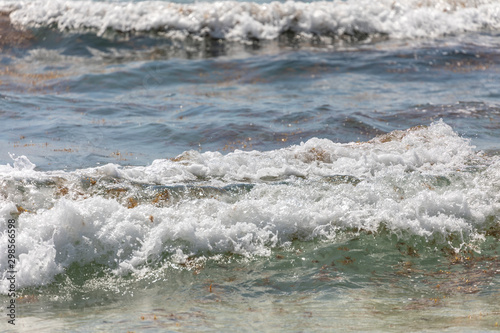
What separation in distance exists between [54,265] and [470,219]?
310 cm

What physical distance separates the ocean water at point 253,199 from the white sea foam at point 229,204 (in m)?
0.01

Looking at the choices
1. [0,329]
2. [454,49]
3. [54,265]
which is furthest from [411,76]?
[0,329]

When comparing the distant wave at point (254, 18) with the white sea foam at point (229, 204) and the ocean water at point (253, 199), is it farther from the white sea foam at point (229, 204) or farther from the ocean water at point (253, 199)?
the white sea foam at point (229, 204)

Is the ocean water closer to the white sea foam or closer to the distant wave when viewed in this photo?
the white sea foam

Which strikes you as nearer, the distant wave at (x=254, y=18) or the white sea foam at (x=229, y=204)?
the white sea foam at (x=229, y=204)

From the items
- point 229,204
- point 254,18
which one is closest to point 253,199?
point 229,204

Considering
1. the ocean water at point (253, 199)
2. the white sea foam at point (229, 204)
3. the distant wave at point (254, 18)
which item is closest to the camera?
the ocean water at point (253, 199)

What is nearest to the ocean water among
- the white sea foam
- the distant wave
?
the white sea foam

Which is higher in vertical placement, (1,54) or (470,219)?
(1,54)

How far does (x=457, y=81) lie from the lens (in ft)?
33.7

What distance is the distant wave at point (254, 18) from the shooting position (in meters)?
14.2

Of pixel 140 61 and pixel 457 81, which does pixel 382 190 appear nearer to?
pixel 457 81

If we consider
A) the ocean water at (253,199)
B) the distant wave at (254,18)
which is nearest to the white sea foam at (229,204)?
the ocean water at (253,199)

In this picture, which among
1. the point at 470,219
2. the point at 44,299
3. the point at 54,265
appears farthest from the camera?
the point at 470,219
